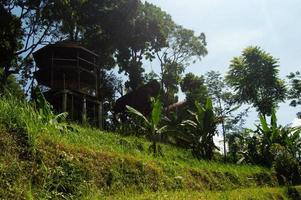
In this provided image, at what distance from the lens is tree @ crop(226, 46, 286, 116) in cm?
3591

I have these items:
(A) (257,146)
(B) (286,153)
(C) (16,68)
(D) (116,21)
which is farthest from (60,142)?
(D) (116,21)

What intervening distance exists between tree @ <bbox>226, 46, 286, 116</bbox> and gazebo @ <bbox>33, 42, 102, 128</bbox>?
1463 centimetres

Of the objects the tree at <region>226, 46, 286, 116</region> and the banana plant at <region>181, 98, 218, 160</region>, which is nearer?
the banana plant at <region>181, 98, 218, 160</region>

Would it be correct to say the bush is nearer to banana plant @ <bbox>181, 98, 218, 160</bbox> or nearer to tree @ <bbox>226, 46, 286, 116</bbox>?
banana plant @ <bbox>181, 98, 218, 160</bbox>

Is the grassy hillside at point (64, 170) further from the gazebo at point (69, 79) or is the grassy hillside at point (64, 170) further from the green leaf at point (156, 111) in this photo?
the gazebo at point (69, 79)

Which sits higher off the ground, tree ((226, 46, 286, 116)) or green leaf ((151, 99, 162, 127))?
tree ((226, 46, 286, 116))

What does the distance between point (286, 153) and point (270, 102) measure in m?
17.9

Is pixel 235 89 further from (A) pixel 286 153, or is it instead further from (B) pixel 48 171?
(B) pixel 48 171

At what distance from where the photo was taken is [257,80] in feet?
120

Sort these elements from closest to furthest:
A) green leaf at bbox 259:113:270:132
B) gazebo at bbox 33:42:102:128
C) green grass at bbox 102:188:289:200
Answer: green grass at bbox 102:188:289:200 → green leaf at bbox 259:113:270:132 → gazebo at bbox 33:42:102:128

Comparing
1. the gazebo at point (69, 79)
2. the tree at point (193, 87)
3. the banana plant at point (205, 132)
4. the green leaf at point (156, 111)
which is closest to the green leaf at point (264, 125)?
the banana plant at point (205, 132)

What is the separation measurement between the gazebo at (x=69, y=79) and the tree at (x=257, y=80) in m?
14.6

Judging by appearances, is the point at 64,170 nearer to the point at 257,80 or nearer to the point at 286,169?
the point at 286,169

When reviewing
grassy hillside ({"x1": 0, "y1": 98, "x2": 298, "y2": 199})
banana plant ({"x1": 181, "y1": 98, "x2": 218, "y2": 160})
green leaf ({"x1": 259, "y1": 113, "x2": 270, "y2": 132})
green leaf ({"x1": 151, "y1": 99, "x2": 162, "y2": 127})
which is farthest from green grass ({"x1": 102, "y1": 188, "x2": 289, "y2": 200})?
green leaf ({"x1": 259, "y1": 113, "x2": 270, "y2": 132})
